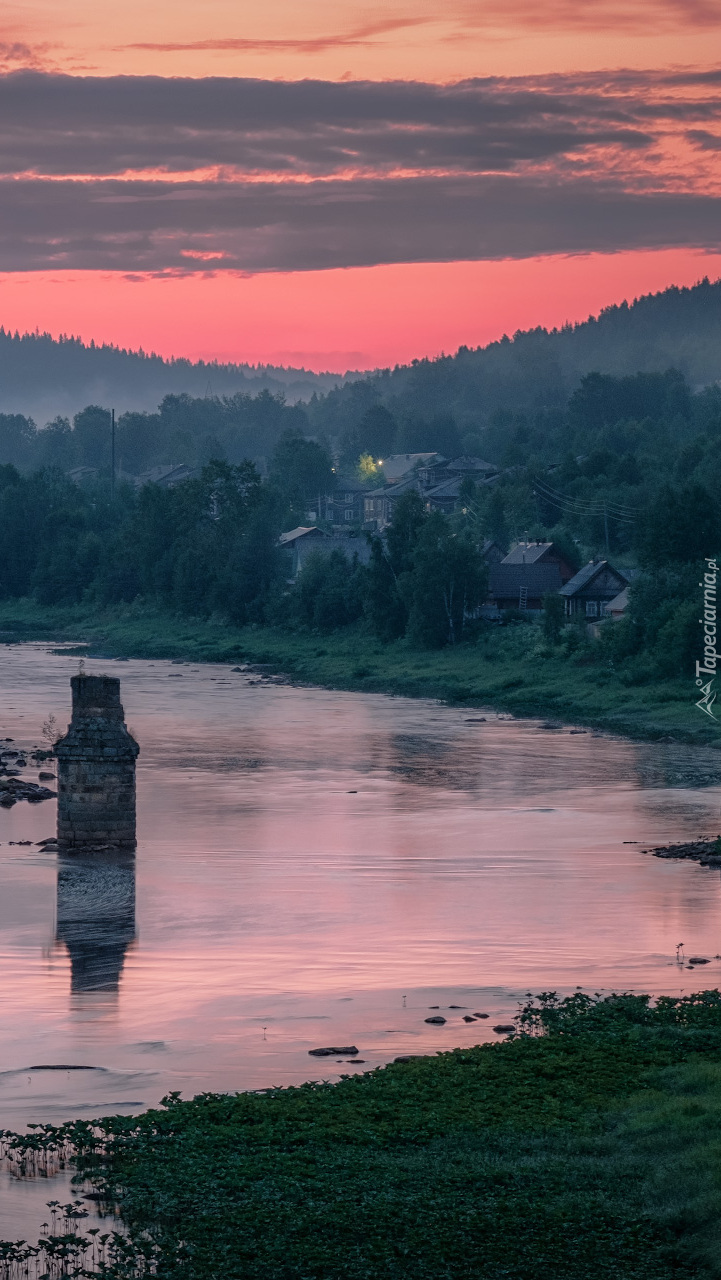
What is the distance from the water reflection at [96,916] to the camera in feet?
101

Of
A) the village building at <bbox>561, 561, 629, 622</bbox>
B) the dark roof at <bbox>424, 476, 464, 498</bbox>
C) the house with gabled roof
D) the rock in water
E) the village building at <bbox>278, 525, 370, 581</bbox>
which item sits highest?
the dark roof at <bbox>424, 476, 464, 498</bbox>

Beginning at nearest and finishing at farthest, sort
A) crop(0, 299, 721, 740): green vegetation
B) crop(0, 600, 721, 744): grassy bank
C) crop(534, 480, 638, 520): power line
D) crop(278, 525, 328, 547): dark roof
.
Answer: crop(0, 600, 721, 744): grassy bank < crop(0, 299, 721, 740): green vegetation < crop(534, 480, 638, 520): power line < crop(278, 525, 328, 547): dark roof

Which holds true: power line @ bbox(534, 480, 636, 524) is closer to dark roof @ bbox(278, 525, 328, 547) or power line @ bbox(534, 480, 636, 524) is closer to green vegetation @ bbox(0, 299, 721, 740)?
green vegetation @ bbox(0, 299, 721, 740)

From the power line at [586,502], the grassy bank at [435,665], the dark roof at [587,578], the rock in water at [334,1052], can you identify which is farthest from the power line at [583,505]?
the rock in water at [334,1052]

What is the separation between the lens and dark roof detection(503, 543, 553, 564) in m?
118

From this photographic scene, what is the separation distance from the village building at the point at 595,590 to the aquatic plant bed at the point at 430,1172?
83.0 m

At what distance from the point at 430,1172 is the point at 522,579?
97.3 meters

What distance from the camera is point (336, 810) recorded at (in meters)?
51.4

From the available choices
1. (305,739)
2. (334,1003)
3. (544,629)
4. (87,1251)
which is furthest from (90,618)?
A: (87,1251)

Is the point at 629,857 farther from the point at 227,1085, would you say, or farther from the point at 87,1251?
the point at 87,1251

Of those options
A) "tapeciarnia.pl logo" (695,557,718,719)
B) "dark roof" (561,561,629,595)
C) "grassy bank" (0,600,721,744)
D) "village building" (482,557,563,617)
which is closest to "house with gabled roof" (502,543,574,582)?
"village building" (482,557,563,617)

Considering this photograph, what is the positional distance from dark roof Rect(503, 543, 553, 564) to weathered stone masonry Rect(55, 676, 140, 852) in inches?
3081

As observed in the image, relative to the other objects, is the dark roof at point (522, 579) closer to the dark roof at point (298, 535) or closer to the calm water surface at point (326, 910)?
the dark roof at point (298, 535)

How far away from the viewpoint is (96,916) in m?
35.5
